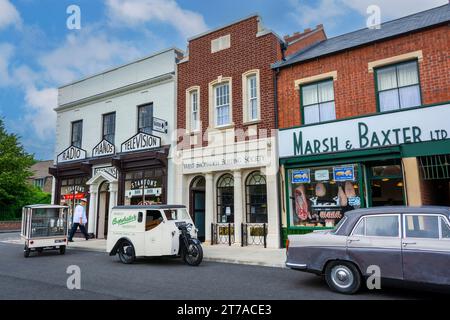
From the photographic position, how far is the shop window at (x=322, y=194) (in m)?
12.5

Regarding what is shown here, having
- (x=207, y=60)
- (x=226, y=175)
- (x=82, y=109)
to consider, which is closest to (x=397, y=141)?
(x=226, y=175)

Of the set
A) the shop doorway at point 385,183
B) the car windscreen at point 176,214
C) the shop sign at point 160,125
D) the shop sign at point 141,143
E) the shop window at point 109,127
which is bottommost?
the car windscreen at point 176,214

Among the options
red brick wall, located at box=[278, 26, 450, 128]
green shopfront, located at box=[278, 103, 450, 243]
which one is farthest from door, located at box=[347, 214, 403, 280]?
red brick wall, located at box=[278, 26, 450, 128]

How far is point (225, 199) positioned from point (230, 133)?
279 centimetres

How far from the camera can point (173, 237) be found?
10.5m

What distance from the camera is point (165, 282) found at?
801cm

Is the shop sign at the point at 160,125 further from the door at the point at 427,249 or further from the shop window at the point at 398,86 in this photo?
the door at the point at 427,249

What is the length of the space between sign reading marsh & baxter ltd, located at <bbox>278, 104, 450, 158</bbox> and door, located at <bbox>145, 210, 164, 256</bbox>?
553cm

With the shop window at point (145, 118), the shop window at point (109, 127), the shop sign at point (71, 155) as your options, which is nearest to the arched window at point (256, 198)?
the shop window at point (145, 118)

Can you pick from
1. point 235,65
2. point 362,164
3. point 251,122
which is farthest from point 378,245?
point 235,65

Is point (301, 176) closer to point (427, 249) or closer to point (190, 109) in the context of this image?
point (190, 109)

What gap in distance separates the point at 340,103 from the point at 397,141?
237 centimetres

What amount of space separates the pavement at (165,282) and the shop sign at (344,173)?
15.0 feet
